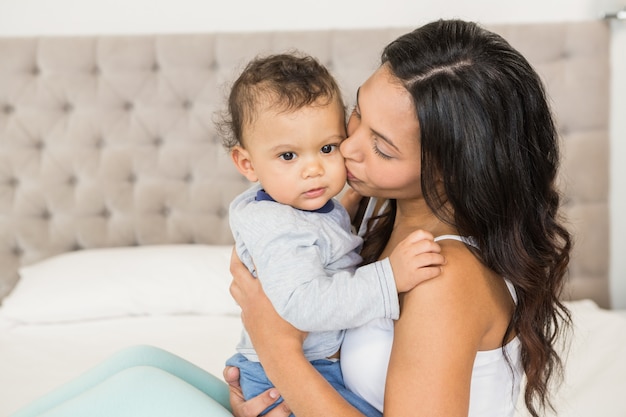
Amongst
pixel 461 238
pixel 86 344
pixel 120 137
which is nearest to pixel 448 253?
pixel 461 238

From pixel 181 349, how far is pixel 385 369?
46.9 inches

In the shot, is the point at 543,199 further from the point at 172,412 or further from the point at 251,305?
the point at 172,412

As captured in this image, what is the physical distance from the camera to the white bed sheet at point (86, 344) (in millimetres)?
2129

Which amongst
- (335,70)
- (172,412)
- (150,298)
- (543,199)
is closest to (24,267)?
(150,298)

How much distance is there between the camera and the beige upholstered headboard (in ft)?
9.48

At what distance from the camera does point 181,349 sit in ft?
7.52

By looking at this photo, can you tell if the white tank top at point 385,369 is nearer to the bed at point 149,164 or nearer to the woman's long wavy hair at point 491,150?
the woman's long wavy hair at point 491,150

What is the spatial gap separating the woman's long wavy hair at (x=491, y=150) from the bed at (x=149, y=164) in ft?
4.64

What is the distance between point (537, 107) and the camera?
1.22 m

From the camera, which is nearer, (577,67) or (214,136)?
(577,67)

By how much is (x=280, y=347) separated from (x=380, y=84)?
51cm

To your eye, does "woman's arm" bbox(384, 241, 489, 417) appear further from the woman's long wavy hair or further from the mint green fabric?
the mint green fabric

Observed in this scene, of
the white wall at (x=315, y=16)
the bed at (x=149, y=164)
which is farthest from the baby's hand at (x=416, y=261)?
the white wall at (x=315, y=16)

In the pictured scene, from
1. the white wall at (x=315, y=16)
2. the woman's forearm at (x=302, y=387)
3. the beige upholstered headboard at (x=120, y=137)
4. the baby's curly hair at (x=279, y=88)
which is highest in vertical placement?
the white wall at (x=315, y=16)
